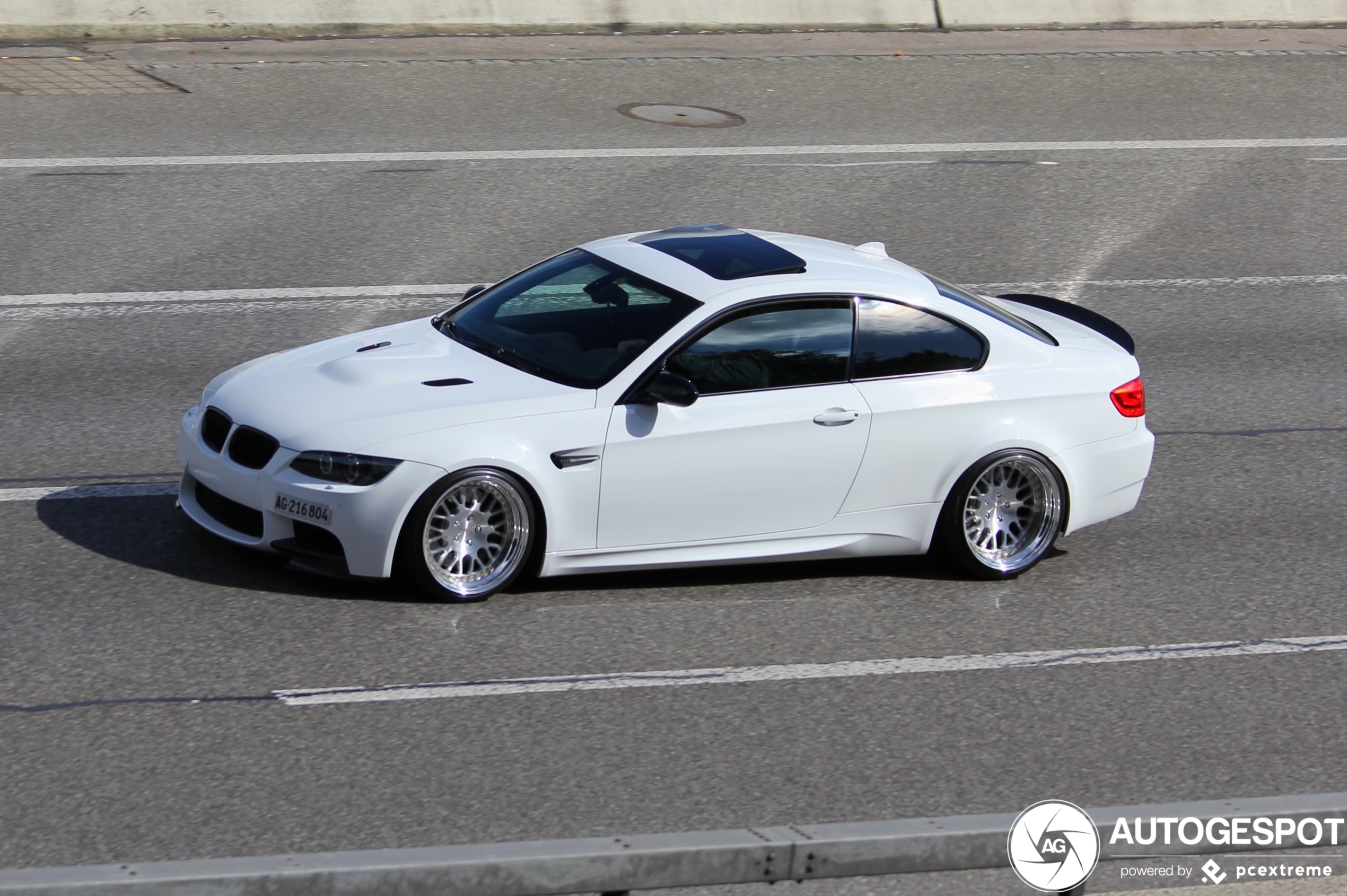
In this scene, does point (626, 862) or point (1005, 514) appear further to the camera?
point (1005, 514)

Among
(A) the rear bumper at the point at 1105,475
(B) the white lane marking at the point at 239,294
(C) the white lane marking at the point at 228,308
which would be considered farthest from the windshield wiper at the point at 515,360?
(B) the white lane marking at the point at 239,294

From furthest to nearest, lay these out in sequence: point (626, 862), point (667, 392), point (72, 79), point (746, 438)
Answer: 1. point (72, 79)
2. point (746, 438)
3. point (667, 392)
4. point (626, 862)

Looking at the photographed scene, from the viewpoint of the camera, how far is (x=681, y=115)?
16703mm

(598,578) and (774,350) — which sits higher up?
Answer: (774,350)

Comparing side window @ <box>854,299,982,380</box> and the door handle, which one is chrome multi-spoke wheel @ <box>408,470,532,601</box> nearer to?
the door handle

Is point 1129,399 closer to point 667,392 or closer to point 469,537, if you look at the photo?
point 667,392

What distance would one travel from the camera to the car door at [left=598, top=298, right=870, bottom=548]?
7.02 m

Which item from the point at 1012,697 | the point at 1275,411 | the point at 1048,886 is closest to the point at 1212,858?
the point at 1048,886

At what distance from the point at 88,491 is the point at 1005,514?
4.62m

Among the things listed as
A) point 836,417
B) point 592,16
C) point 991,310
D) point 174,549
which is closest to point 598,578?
point 836,417

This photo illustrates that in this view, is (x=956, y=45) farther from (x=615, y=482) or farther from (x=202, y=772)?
(x=202, y=772)

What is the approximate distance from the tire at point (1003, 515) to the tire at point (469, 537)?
2.09m

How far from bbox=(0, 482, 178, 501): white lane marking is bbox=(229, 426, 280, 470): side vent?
1236mm

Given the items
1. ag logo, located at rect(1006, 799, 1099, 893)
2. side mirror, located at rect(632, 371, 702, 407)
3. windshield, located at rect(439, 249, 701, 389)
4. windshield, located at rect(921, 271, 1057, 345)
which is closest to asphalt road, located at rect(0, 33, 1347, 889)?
ag logo, located at rect(1006, 799, 1099, 893)
